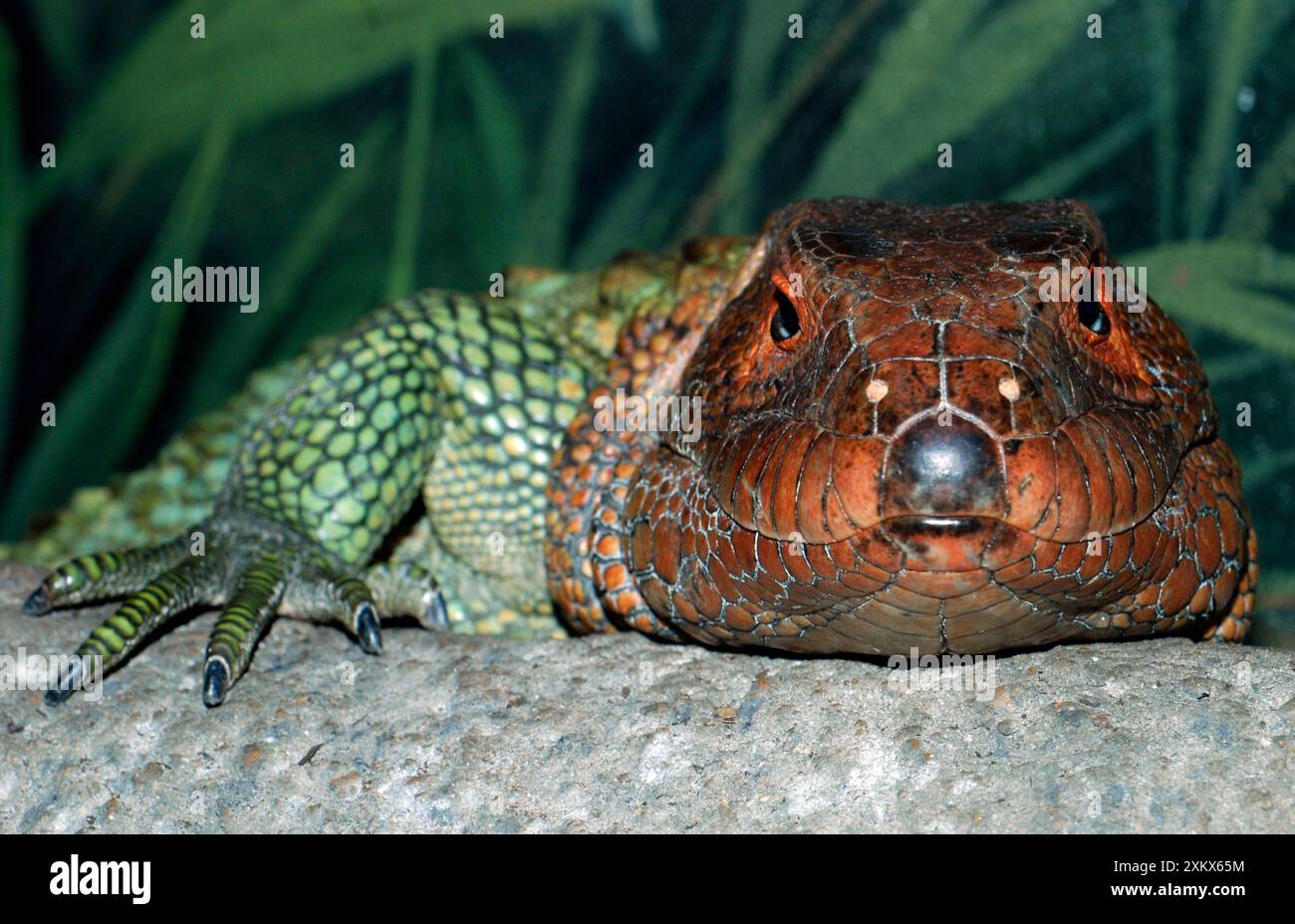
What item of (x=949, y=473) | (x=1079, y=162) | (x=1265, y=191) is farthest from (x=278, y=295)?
(x=949, y=473)

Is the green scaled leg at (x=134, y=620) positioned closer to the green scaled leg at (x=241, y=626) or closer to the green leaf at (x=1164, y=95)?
the green scaled leg at (x=241, y=626)

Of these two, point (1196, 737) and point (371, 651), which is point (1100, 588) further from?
point (371, 651)

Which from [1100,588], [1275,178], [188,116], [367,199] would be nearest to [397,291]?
[367,199]

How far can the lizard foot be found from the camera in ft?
13.1

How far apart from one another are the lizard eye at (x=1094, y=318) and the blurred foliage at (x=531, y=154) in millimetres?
3338

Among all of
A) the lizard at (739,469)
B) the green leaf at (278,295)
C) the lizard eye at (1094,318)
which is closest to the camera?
the lizard at (739,469)

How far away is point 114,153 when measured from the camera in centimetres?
833

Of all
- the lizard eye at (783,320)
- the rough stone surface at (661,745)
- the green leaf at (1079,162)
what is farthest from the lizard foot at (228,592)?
the green leaf at (1079,162)

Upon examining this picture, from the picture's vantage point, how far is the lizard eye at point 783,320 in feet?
11.7

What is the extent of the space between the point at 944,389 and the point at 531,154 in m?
5.57

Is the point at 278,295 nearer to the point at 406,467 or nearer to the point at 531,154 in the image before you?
the point at 531,154

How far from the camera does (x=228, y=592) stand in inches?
177

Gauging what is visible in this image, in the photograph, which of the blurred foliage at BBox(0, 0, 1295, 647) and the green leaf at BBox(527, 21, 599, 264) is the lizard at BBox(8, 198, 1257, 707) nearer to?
the blurred foliage at BBox(0, 0, 1295, 647)

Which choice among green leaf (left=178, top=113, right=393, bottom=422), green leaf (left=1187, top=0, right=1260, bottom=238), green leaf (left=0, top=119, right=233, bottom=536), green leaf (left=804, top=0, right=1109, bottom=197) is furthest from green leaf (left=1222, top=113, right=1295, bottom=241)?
green leaf (left=0, top=119, right=233, bottom=536)
